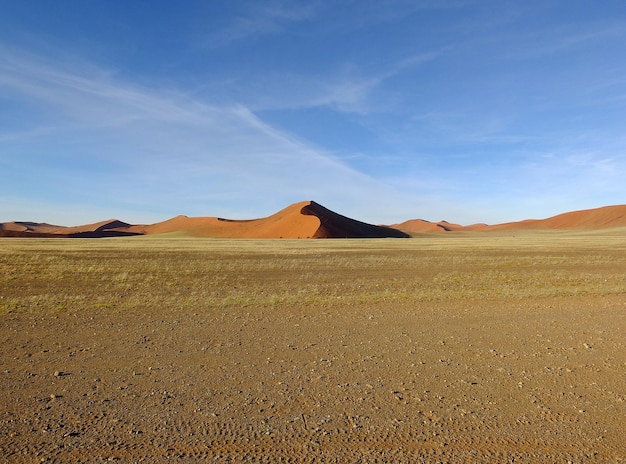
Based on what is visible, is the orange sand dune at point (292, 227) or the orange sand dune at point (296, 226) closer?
the orange sand dune at point (296, 226)

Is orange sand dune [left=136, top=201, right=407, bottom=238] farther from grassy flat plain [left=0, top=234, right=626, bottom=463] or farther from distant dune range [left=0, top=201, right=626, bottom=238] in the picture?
grassy flat plain [left=0, top=234, right=626, bottom=463]

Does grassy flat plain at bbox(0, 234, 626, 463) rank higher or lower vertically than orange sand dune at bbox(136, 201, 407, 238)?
lower

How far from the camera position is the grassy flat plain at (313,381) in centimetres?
484

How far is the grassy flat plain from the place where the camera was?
4.84 m

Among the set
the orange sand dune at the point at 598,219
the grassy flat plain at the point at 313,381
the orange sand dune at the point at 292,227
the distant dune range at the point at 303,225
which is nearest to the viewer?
the grassy flat plain at the point at 313,381

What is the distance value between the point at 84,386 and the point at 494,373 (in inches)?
226


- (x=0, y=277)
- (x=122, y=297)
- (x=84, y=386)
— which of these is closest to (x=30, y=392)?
(x=84, y=386)

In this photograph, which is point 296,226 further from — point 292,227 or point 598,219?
point 598,219

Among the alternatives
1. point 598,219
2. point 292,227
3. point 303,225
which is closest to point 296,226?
point 292,227

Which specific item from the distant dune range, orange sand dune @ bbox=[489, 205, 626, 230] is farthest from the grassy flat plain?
orange sand dune @ bbox=[489, 205, 626, 230]

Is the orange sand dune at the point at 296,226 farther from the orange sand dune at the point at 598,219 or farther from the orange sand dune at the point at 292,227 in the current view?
the orange sand dune at the point at 598,219

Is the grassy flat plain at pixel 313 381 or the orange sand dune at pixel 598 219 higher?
the orange sand dune at pixel 598 219

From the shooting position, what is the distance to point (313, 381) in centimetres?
679

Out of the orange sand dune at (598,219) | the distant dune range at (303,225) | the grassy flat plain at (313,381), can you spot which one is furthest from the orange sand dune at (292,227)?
the grassy flat plain at (313,381)
